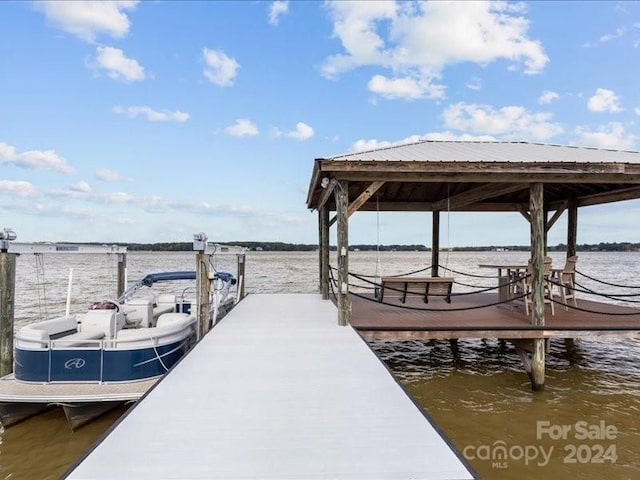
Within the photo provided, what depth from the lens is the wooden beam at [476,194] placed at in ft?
24.2

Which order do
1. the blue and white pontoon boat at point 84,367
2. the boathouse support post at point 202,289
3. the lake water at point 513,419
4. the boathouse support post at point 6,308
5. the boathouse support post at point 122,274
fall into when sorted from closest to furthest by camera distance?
1. the lake water at point 513,419
2. the blue and white pontoon boat at point 84,367
3. the boathouse support post at point 6,308
4. the boathouse support post at point 202,289
5. the boathouse support post at point 122,274

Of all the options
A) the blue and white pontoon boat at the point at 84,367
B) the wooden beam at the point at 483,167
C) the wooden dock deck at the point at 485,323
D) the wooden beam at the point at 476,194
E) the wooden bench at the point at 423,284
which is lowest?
the blue and white pontoon boat at the point at 84,367

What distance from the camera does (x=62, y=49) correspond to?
10.7 m

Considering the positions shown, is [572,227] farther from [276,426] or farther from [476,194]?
[276,426]

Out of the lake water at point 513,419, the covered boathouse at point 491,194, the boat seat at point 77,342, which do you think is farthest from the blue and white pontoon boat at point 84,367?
the covered boathouse at point 491,194

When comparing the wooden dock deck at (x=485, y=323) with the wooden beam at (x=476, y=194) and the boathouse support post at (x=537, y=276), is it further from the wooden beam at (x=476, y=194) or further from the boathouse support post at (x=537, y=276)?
the wooden beam at (x=476, y=194)

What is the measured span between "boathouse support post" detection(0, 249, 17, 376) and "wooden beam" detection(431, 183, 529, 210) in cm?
811

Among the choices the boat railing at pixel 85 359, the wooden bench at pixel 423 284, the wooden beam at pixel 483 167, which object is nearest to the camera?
the boat railing at pixel 85 359

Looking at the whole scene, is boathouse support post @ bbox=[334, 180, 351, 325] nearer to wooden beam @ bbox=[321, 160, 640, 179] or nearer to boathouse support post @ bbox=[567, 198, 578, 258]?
wooden beam @ bbox=[321, 160, 640, 179]

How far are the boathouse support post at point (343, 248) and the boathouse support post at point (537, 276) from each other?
9.88ft

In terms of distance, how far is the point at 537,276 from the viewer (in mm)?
6605

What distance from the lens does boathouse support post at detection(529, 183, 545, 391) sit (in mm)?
6578

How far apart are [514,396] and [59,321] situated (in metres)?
7.27

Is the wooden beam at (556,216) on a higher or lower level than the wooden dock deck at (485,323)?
higher
